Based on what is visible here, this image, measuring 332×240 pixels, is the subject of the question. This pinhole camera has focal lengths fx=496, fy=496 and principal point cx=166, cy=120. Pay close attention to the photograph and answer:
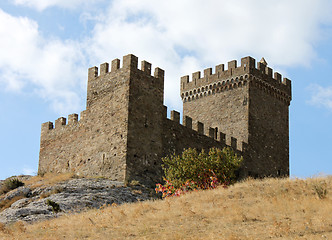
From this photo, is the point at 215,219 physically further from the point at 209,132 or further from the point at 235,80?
the point at 235,80

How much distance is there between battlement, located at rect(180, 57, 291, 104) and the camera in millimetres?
36312

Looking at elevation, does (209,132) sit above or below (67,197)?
above

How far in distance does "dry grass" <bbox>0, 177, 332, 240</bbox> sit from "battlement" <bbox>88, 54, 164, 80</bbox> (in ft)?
29.7

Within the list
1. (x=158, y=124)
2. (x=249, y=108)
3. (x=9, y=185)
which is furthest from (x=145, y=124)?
(x=249, y=108)

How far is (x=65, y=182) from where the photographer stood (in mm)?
26172

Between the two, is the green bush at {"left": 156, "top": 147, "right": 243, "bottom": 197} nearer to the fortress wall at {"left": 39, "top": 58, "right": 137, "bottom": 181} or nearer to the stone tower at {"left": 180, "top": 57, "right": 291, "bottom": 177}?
the fortress wall at {"left": 39, "top": 58, "right": 137, "bottom": 181}

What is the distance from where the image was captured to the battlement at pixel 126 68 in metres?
28.0

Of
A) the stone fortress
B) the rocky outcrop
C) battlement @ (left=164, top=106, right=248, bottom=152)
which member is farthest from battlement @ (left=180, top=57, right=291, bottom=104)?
the rocky outcrop

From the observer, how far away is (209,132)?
33.1 m

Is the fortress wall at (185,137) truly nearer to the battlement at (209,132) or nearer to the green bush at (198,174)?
the battlement at (209,132)

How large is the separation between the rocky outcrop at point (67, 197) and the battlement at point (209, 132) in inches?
242

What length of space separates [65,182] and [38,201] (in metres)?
2.70

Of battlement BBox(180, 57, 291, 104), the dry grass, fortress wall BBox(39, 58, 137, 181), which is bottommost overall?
the dry grass

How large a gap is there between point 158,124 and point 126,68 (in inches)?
145
